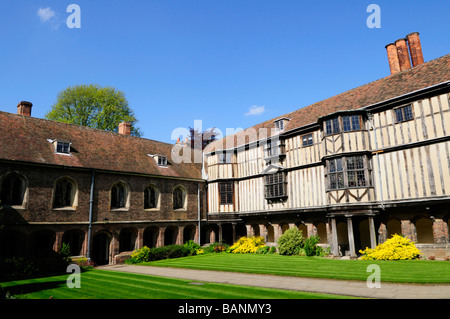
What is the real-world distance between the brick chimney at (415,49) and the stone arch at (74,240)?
2596 centimetres

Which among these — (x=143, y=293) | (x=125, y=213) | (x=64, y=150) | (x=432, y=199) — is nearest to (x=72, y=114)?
(x=64, y=150)

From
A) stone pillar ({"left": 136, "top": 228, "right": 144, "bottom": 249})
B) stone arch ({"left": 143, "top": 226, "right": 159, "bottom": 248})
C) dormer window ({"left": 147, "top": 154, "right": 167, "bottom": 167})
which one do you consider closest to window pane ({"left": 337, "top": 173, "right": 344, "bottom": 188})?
stone arch ({"left": 143, "top": 226, "right": 159, "bottom": 248})

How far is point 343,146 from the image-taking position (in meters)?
19.9

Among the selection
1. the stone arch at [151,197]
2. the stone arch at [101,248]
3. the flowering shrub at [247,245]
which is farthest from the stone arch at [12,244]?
the flowering shrub at [247,245]

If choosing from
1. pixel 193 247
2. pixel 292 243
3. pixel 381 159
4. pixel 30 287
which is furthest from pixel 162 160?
pixel 381 159

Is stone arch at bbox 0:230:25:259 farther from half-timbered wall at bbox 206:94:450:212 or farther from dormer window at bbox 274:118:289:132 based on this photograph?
dormer window at bbox 274:118:289:132

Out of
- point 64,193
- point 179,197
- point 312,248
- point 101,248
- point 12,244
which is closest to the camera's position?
point 12,244

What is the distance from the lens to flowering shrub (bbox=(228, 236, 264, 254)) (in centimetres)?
2455

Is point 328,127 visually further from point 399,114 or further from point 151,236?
point 151,236

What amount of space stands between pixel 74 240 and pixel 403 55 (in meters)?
26.9

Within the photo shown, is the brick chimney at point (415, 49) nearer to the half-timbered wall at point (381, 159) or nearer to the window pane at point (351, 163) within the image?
the half-timbered wall at point (381, 159)

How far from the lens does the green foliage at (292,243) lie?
2172cm

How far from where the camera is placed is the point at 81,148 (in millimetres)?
23359
